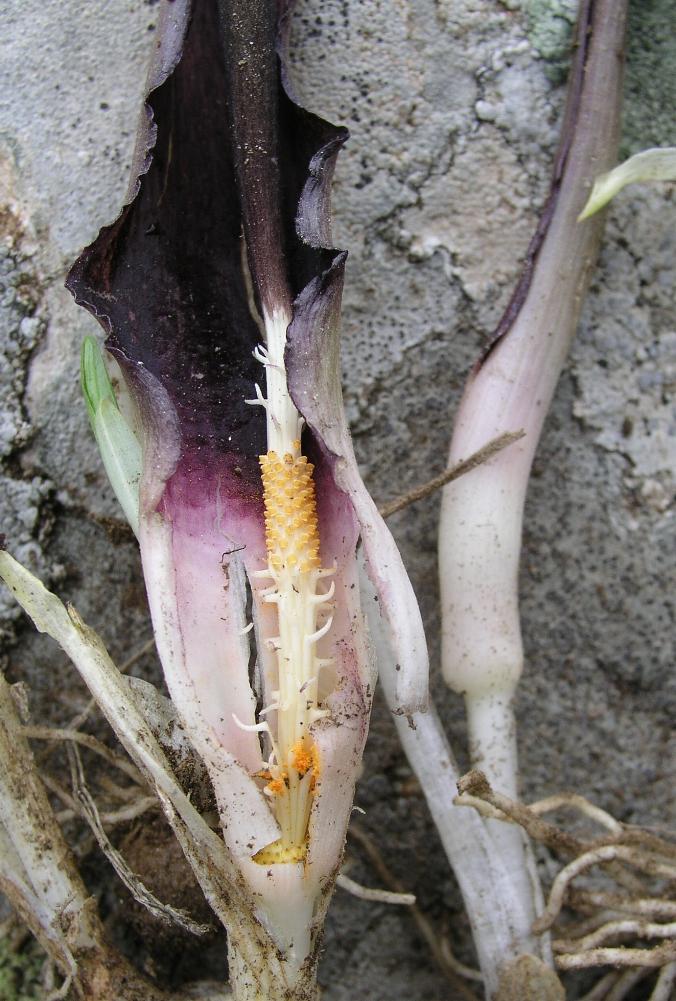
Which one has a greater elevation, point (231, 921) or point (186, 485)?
point (186, 485)

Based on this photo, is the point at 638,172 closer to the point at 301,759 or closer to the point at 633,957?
the point at 301,759

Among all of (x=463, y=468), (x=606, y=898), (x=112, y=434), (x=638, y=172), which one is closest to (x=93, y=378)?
(x=112, y=434)

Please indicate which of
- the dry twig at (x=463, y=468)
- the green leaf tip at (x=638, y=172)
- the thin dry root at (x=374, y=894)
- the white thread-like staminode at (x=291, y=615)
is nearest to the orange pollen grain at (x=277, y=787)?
the white thread-like staminode at (x=291, y=615)

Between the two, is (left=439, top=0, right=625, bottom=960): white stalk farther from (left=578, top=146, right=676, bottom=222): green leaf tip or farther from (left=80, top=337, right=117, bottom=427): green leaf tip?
(left=80, top=337, right=117, bottom=427): green leaf tip

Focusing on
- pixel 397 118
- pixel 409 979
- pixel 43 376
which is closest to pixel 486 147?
pixel 397 118

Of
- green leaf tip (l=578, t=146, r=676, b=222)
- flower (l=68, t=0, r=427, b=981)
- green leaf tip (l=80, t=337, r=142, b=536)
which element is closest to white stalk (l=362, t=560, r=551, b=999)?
flower (l=68, t=0, r=427, b=981)

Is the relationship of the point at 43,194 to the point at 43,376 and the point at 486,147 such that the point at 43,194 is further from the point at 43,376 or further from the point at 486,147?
the point at 486,147
